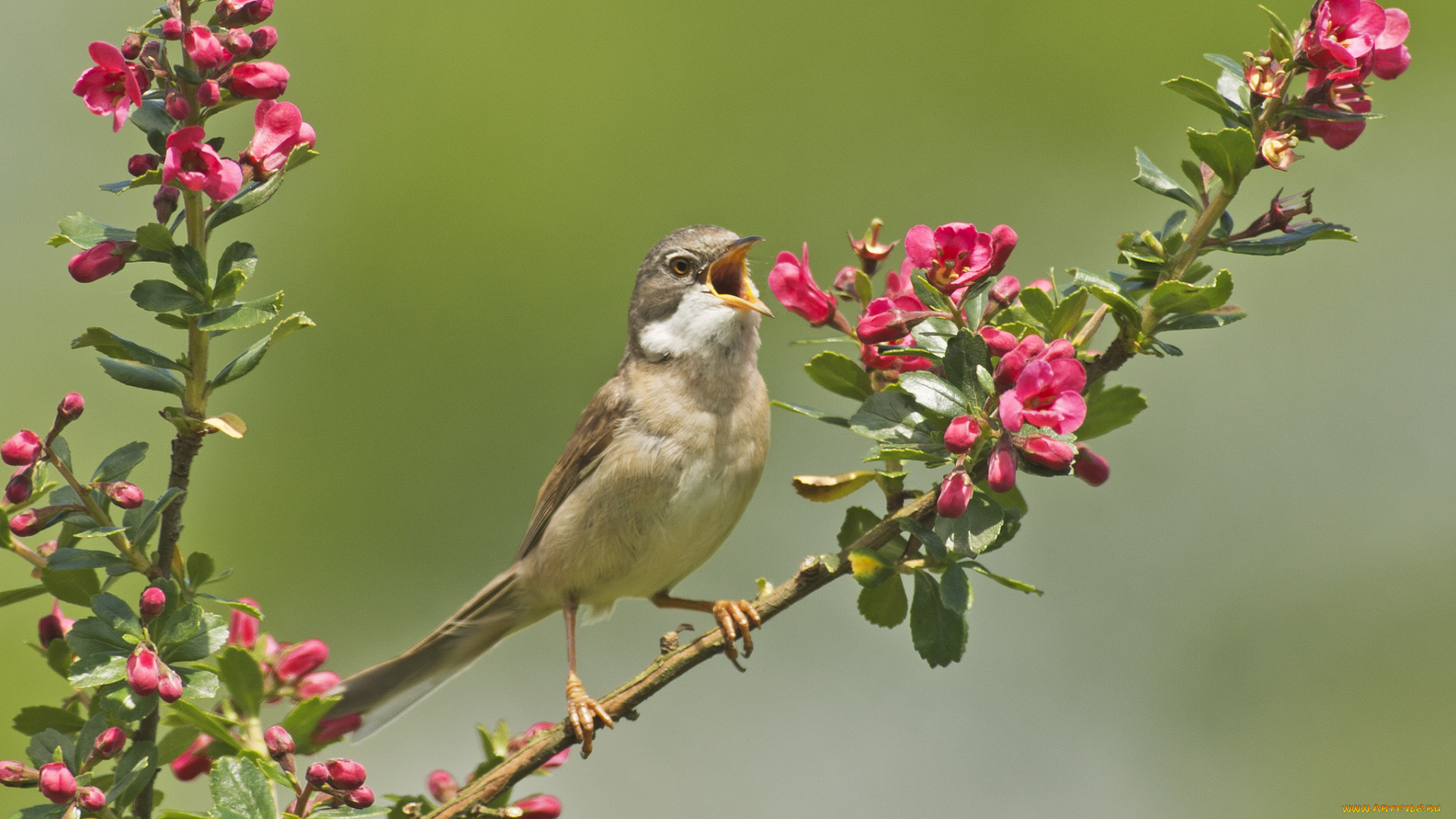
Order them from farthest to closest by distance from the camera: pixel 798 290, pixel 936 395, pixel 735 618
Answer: pixel 735 618
pixel 798 290
pixel 936 395

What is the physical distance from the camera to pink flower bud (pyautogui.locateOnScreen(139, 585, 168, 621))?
1.70 metres

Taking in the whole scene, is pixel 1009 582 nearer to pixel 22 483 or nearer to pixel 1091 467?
pixel 1091 467

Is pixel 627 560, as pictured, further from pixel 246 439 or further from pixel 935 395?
pixel 246 439

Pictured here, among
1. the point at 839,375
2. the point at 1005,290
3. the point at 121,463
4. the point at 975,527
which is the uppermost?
the point at 1005,290

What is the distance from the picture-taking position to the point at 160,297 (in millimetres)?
1685

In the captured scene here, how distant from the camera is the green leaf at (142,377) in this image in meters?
1.72

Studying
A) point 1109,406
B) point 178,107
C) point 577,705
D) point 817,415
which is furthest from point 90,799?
point 1109,406

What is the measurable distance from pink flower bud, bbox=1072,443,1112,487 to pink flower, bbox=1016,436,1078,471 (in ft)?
1.09

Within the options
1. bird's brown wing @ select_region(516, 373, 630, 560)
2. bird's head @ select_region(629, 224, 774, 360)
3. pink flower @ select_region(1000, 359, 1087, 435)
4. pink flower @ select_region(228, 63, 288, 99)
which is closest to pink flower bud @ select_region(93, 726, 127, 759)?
pink flower @ select_region(228, 63, 288, 99)

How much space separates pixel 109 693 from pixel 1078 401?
5.15ft

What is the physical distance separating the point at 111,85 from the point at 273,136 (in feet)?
0.76

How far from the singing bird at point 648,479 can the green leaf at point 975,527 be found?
4.75 ft

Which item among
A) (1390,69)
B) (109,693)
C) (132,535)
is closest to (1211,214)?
(1390,69)

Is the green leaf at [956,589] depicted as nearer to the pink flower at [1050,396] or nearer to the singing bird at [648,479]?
the pink flower at [1050,396]
